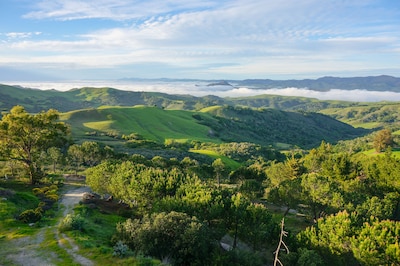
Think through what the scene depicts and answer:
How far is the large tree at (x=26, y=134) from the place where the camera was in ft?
167

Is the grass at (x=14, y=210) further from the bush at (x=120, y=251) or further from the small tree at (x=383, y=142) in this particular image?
the small tree at (x=383, y=142)

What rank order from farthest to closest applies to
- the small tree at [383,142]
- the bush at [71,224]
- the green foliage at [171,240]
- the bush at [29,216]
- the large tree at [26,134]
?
the small tree at [383,142] → the large tree at [26,134] → the bush at [29,216] → the bush at [71,224] → the green foliage at [171,240]

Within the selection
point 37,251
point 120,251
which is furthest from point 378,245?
point 37,251

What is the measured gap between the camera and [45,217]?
39.4m

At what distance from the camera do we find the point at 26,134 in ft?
175

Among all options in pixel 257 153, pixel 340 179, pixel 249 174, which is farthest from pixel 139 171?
pixel 257 153

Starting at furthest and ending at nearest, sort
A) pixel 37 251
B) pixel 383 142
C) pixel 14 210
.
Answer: pixel 383 142 < pixel 14 210 < pixel 37 251

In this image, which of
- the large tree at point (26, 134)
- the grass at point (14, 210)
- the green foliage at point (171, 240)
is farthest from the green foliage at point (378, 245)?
the large tree at point (26, 134)

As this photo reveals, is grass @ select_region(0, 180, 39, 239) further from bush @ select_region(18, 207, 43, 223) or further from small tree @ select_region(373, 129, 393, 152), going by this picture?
small tree @ select_region(373, 129, 393, 152)

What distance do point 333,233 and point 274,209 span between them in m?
30.0

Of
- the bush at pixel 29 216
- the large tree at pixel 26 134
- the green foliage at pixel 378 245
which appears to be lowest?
the green foliage at pixel 378 245

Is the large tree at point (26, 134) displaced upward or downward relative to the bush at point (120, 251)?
upward

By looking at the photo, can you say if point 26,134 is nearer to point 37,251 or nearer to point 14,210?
point 14,210

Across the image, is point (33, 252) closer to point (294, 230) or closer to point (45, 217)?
point (45, 217)
